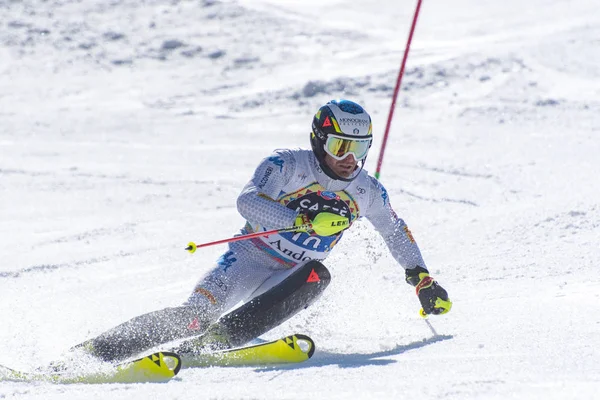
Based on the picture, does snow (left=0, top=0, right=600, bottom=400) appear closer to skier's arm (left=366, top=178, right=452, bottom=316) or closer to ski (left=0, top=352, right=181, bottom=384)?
ski (left=0, top=352, right=181, bottom=384)

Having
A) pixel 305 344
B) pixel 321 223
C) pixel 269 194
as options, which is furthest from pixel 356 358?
pixel 269 194

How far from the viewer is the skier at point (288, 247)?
161 inches

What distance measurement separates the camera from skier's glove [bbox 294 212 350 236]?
167 inches

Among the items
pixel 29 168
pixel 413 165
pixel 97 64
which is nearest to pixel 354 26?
pixel 97 64

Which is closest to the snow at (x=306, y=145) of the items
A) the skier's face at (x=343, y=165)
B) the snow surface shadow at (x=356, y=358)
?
the snow surface shadow at (x=356, y=358)

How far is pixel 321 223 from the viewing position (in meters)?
4.23

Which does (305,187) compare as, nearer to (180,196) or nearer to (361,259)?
(361,259)

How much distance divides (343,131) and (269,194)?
52 centimetres

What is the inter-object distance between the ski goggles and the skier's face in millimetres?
29

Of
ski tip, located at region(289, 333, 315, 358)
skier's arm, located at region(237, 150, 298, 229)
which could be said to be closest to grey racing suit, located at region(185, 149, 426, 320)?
skier's arm, located at region(237, 150, 298, 229)

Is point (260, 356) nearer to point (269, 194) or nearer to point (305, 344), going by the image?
point (305, 344)

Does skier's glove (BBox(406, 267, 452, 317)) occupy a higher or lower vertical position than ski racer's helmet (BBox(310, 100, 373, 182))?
lower

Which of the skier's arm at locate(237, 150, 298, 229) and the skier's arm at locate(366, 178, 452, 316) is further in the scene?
the skier's arm at locate(366, 178, 452, 316)

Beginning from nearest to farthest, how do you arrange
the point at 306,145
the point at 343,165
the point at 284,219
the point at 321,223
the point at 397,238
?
the point at 321,223
the point at 284,219
the point at 343,165
the point at 397,238
the point at 306,145
